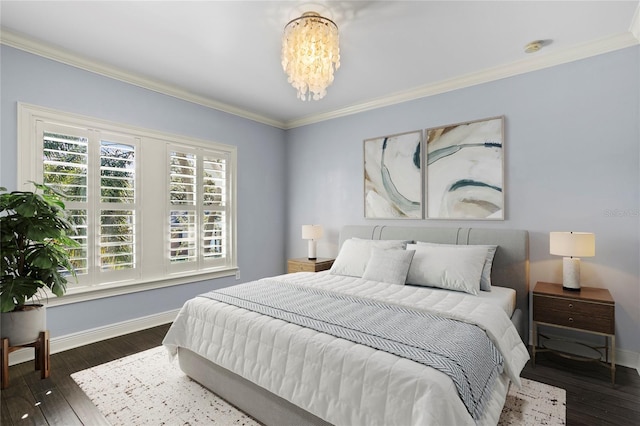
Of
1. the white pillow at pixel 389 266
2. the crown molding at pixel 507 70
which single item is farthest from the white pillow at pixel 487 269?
the crown molding at pixel 507 70

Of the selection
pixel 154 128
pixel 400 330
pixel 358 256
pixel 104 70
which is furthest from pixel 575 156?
pixel 104 70

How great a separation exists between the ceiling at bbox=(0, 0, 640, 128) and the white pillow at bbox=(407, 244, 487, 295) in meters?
1.82

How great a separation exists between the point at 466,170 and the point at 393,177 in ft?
2.83

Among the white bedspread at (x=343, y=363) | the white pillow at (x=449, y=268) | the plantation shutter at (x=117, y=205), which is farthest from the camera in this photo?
the plantation shutter at (x=117, y=205)

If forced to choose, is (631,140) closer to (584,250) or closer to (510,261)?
(584,250)

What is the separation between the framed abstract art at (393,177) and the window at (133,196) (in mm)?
1875

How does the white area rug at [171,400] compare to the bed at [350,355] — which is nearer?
the bed at [350,355]

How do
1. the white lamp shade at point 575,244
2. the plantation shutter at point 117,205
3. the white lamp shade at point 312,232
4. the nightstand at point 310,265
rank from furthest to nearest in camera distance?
1. the white lamp shade at point 312,232
2. the nightstand at point 310,265
3. the plantation shutter at point 117,205
4. the white lamp shade at point 575,244

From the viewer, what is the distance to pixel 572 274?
2.75 m

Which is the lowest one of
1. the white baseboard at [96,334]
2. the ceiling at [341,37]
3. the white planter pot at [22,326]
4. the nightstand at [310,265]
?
the white baseboard at [96,334]

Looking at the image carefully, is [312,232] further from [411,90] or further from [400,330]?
[400,330]

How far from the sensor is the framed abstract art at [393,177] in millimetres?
3867

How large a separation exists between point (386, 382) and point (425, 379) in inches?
6.9

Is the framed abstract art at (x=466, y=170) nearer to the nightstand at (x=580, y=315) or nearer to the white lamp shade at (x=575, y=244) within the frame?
the white lamp shade at (x=575, y=244)
